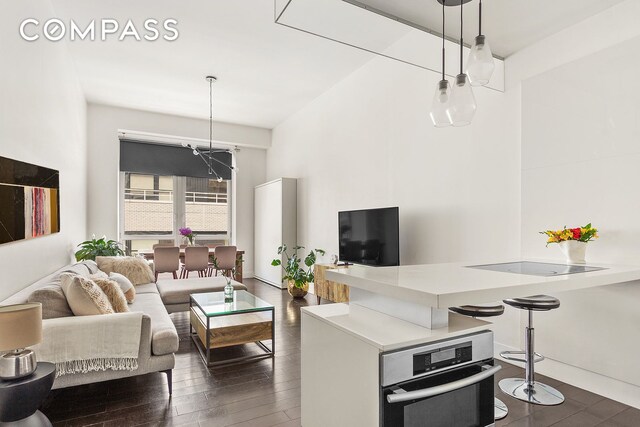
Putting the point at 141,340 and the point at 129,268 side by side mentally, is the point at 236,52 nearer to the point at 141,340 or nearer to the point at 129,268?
the point at 129,268

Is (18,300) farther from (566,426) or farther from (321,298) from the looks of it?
(321,298)

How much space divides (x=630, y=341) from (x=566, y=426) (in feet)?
2.49

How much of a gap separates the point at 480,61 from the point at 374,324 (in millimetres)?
1468

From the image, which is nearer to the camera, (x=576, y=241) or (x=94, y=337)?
(x=94, y=337)

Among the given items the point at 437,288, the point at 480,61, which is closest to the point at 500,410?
the point at 437,288

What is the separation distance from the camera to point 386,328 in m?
1.46

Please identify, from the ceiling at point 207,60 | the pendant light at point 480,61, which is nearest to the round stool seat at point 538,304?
the pendant light at point 480,61

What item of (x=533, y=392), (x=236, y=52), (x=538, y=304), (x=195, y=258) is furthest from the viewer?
(x=195, y=258)

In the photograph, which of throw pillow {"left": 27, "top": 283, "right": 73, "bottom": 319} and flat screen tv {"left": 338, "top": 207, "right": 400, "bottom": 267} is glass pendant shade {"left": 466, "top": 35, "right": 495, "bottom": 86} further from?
throw pillow {"left": 27, "top": 283, "right": 73, "bottom": 319}

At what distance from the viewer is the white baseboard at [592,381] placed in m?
2.39

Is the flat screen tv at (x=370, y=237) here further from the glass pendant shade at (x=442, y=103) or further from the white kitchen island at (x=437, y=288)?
the white kitchen island at (x=437, y=288)

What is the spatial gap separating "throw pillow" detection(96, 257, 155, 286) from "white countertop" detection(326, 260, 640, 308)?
372 centimetres

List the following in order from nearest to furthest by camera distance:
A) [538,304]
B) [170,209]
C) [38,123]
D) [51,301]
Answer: [538,304], [51,301], [38,123], [170,209]

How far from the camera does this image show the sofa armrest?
2.21 m
